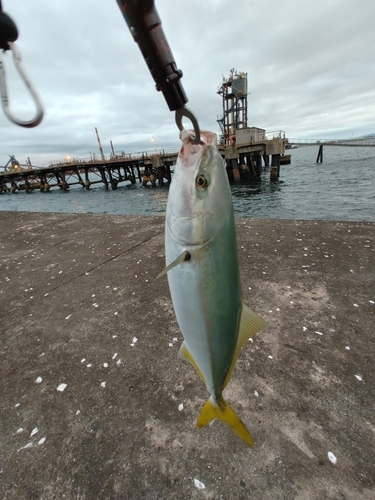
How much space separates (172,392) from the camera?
2.28 metres

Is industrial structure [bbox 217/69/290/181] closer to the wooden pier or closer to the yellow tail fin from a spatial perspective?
the wooden pier

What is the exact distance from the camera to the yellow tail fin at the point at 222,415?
4.94 feet

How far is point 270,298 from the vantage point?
11.7 feet

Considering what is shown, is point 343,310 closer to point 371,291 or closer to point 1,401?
point 371,291

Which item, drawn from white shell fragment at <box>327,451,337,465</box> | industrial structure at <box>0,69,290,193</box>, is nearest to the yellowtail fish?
white shell fragment at <box>327,451,337,465</box>

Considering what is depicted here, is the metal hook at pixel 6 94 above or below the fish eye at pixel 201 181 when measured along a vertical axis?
above

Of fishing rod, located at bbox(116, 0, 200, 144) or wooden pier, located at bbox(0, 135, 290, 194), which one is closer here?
fishing rod, located at bbox(116, 0, 200, 144)

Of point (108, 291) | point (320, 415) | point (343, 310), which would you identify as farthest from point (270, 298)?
point (108, 291)

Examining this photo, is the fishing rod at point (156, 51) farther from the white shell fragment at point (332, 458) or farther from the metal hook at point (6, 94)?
the white shell fragment at point (332, 458)

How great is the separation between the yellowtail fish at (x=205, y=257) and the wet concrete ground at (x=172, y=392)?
608mm

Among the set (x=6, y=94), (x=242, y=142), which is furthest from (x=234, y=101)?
(x=6, y=94)

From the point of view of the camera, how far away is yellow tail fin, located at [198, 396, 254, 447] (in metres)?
1.50

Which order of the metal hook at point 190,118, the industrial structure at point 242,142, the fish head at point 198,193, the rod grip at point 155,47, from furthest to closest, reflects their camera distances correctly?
the industrial structure at point 242,142 → the fish head at point 198,193 → the metal hook at point 190,118 → the rod grip at point 155,47

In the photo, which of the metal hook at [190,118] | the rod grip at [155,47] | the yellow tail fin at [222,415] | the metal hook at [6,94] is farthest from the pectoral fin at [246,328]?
the metal hook at [6,94]
